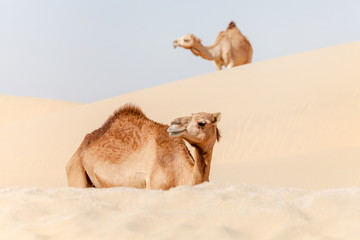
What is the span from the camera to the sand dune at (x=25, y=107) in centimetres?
3603

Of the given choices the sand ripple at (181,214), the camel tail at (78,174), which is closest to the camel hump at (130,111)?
the camel tail at (78,174)

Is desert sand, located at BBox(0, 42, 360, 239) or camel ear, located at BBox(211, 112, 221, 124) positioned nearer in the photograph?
desert sand, located at BBox(0, 42, 360, 239)

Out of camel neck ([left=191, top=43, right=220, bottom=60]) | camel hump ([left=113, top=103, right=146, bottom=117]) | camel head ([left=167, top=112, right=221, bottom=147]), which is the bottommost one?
camel head ([left=167, top=112, right=221, bottom=147])

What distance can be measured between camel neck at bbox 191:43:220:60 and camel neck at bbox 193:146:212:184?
19437mm

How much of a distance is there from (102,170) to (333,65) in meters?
13.4

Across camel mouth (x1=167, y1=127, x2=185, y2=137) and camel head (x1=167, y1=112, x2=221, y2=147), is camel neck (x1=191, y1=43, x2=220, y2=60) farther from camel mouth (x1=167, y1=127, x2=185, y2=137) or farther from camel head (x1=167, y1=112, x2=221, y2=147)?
camel mouth (x1=167, y1=127, x2=185, y2=137)

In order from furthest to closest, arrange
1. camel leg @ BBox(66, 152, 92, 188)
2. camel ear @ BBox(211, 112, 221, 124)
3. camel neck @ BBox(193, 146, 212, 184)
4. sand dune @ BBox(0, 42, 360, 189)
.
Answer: sand dune @ BBox(0, 42, 360, 189) → camel leg @ BBox(66, 152, 92, 188) → camel ear @ BBox(211, 112, 221, 124) → camel neck @ BBox(193, 146, 212, 184)

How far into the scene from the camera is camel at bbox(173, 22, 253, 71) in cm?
2516

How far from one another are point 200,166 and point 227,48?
791 inches

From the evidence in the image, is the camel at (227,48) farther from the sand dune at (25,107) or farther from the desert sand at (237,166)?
the sand dune at (25,107)

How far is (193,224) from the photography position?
347cm

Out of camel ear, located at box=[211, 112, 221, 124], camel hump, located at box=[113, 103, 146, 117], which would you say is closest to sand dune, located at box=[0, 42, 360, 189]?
camel hump, located at box=[113, 103, 146, 117]

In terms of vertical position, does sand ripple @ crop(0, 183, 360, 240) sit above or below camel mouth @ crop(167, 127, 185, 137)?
below

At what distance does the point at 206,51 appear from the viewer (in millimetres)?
25359
